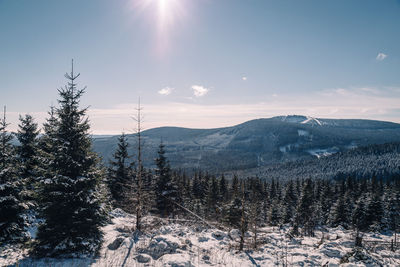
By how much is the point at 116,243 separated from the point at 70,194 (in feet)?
11.9

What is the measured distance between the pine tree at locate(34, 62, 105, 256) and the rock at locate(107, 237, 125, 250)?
61cm

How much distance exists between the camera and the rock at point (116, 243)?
35.4ft

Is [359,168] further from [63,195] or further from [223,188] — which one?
[63,195]

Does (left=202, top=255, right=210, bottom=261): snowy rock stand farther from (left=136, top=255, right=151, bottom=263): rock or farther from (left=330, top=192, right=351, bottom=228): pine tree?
(left=330, top=192, right=351, bottom=228): pine tree

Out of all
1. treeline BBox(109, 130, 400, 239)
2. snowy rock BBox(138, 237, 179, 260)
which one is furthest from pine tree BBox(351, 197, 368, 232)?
snowy rock BBox(138, 237, 179, 260)

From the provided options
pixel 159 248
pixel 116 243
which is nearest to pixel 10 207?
pixel 116 243

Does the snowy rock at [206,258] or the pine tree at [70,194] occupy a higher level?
the pine tree at [70,194]

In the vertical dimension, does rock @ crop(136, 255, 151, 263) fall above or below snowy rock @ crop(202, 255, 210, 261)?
above

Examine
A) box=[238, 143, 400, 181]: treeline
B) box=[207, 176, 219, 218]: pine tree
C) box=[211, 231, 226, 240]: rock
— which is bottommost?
box=[238, 143, 400, 181]: treeline

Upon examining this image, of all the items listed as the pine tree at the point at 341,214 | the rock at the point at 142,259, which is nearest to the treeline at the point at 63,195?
the rock at the point at 142,259

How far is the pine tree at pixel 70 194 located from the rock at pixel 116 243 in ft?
2.02

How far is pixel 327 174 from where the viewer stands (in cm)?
17325

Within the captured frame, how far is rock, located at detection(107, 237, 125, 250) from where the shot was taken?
1080 cm

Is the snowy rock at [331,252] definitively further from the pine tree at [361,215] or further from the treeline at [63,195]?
the pine tree at [361,215]
